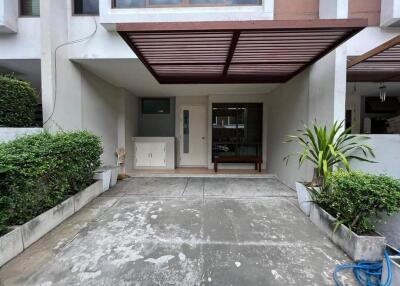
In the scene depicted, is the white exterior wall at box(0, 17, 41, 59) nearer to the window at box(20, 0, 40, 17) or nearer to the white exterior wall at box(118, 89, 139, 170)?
the window at box(20, 0, 40, 17)

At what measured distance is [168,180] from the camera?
204 inches

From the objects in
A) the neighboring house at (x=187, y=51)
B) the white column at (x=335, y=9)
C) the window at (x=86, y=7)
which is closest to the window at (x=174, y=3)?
the neighboring house at (x=187, y=51)

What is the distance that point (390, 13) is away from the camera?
3422mm

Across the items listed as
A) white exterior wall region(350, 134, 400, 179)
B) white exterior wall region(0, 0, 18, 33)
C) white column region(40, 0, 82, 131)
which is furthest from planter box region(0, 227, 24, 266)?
white exterior wall region(350, 134, 400, 179)

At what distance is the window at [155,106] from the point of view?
742cm

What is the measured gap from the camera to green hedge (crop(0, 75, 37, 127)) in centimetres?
327

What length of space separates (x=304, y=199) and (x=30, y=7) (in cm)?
614

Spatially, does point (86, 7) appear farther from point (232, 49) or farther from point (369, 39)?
point (369, 39)

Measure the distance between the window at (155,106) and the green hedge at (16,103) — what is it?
395 cm

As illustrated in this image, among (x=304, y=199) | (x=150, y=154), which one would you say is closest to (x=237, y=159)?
(x=150, y=154)

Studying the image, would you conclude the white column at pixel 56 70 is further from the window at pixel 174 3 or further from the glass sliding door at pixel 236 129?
the glass sliding door at pixel 236 129

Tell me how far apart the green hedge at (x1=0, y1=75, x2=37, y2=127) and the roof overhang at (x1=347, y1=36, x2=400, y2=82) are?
5348 mm

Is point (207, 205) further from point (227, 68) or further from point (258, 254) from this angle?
point (227, 68)

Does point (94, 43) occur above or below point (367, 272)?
above
